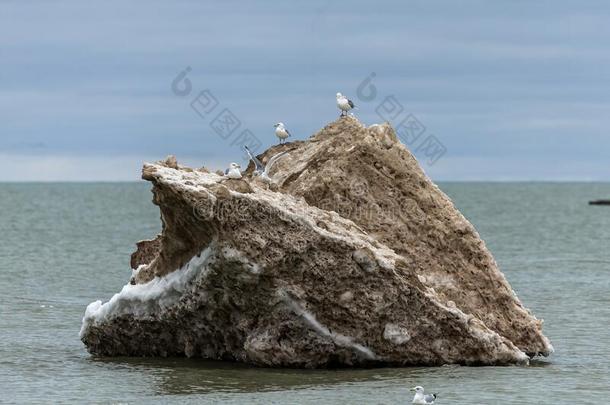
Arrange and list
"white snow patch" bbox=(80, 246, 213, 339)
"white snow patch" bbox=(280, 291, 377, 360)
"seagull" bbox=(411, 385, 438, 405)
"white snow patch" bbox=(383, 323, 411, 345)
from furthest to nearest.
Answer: "white snow patch" bbox=(80, 246, 213, 339)
"white snow patch" bbox=(383, 323, 411, 345)
"white snow patch" bbox=(280, 291, 377, 360)
"seagull" bbox=(411, 385, 438, 405)

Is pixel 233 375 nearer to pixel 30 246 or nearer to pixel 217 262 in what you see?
pixel 217 262

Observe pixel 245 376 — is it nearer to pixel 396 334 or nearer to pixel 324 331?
pixel 324 331

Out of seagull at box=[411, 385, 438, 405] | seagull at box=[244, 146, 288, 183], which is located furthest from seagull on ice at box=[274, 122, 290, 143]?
seagull at box=[411, 385, 438, 405]

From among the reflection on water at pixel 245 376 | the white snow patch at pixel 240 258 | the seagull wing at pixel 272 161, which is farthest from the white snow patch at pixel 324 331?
the seagull wing at pixel 272 161

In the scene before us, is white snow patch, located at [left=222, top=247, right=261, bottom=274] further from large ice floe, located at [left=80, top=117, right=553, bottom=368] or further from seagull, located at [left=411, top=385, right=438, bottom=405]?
seagull, located at [left=411, top=385, right=438, bottom=405]

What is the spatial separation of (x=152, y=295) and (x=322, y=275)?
3498mm

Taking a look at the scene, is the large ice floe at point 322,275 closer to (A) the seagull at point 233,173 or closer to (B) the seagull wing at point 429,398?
(A) the seagull at point 233,173

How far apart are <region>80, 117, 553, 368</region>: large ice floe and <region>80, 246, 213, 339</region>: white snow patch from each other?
3 centimetres

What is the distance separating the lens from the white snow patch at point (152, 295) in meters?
24.1

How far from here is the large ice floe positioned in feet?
77.1

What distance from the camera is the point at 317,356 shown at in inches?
960

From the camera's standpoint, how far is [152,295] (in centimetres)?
2511

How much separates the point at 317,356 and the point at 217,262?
103 inches

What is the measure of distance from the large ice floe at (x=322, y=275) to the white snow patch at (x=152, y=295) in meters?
0.03
